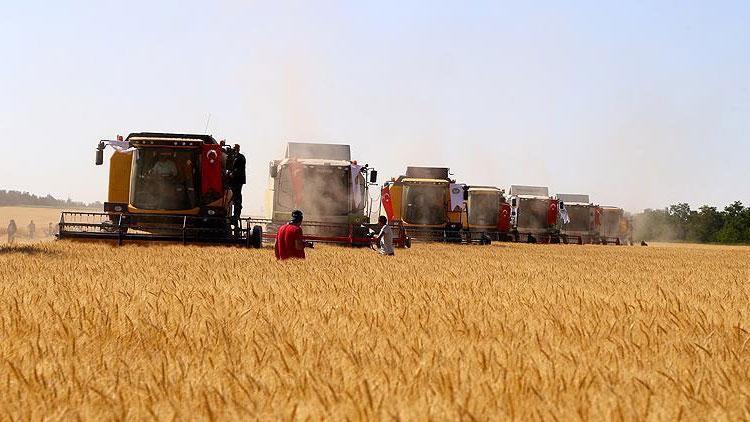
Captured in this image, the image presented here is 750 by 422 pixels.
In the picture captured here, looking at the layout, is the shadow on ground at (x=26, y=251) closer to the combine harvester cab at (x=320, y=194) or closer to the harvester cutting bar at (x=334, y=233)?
the harvester cutting bar at (x=334, y=233)

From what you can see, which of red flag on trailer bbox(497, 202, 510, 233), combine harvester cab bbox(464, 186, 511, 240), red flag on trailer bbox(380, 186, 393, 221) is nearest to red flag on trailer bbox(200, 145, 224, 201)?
red flag on trailer bbox(380, 186, 393, 221)

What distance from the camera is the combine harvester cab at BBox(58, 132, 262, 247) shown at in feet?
78.3

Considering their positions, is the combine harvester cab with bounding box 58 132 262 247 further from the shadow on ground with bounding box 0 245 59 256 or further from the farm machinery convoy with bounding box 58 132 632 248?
the shadow on ground with bounding box 0 245 59 256

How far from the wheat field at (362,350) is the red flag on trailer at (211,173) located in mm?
12127

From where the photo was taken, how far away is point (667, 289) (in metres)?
12.2

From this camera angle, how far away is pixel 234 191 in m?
25.3

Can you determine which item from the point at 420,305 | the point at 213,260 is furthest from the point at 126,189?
the point at 420,305

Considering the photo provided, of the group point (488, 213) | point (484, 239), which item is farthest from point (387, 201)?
point (488, 213)

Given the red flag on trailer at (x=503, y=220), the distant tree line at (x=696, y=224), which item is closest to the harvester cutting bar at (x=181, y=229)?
the red flag on trailer at (x=503, y=220)

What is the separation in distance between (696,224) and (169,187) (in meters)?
78.8

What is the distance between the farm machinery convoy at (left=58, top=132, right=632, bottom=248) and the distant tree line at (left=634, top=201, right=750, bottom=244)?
1980 inches

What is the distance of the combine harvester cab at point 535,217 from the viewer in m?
48.0

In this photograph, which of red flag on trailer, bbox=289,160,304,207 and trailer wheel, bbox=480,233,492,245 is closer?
red flag on trailer, bbox=289,160,304,207

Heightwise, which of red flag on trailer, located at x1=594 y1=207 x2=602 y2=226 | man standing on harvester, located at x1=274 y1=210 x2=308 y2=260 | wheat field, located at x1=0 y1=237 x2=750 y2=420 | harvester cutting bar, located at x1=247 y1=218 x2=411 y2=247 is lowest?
wheat field, located at x1=0 y1=237 x2=750 y2=420
